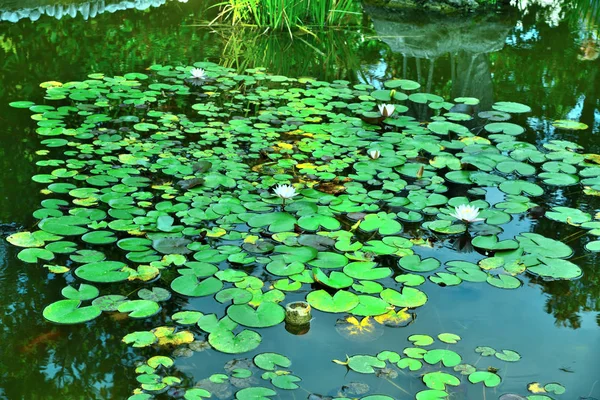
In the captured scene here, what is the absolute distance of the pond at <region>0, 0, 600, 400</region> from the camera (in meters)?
2.24

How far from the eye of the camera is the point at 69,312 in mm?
2410

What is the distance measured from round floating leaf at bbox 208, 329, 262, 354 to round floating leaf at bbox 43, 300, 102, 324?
43 cm

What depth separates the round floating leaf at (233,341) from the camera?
7.44 feet

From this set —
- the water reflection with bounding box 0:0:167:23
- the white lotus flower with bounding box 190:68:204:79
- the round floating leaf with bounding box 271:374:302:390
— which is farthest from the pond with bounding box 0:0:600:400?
the water reflection with bounding box 0:0:167:23

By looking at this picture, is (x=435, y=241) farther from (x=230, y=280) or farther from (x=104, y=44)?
(x=104, y=44)

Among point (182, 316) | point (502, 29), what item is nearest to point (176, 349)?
point (182, 316)

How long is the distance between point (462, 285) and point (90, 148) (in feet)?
7.00

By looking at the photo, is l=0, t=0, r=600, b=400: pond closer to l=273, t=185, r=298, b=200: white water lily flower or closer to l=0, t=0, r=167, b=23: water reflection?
l=273, t=185, r=298, b=200: white water lily flower

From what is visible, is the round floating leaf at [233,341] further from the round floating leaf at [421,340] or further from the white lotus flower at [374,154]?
the white lotus flower at [374,154]

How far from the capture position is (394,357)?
7.40ft

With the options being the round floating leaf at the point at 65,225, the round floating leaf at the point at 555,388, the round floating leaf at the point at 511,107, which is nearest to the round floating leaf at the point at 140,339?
the round floating leaf at the point at 65,225

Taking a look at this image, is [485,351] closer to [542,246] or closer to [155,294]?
[542,246]

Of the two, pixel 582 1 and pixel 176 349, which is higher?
pixel 582 1

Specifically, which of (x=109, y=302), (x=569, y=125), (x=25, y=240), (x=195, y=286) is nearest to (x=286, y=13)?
(x=569, y=125)
